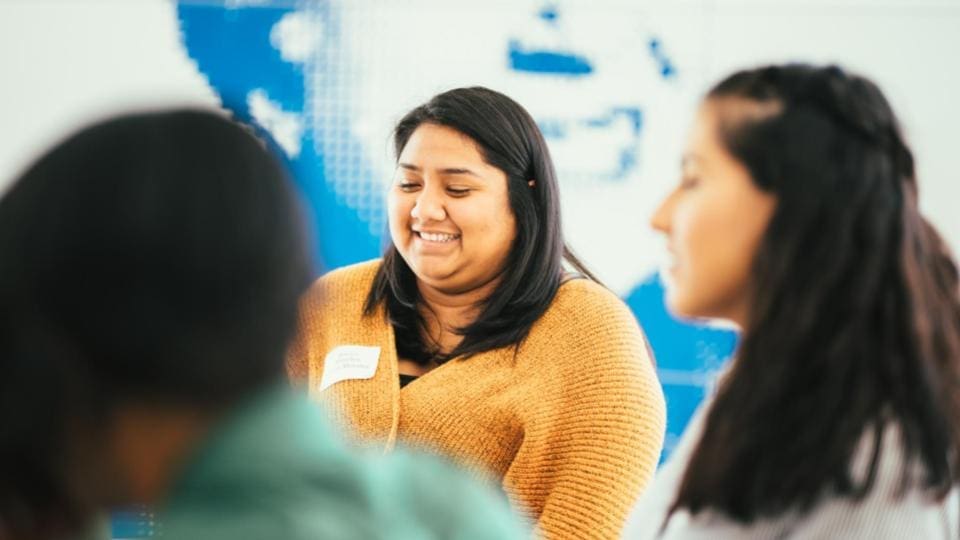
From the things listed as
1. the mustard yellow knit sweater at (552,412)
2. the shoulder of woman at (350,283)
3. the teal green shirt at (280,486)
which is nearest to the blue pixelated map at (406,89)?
the shoulder of woman at (350,283)

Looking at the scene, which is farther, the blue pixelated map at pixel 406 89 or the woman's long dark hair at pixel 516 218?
the blue pixelated map at pixel 406 89

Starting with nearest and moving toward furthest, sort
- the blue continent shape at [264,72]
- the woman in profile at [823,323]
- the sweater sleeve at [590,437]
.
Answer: the woman in profile at [823,323] → the sweater sleeve at [590,437] → the blue continent shape at [264,72]

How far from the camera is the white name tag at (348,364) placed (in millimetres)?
2535

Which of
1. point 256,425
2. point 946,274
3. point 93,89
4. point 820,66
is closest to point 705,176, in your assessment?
point 820,66

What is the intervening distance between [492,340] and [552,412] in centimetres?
24

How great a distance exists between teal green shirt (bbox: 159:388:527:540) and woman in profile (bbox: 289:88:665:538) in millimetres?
1377

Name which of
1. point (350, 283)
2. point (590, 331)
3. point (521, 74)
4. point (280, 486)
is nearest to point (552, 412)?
point (590, 331)

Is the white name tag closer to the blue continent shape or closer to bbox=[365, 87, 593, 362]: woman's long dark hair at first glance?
bbox=[365, 87, 593, 362]: woman's long dark hair

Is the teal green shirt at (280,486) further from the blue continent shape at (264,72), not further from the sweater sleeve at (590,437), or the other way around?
the blue continent shape at (264,72)

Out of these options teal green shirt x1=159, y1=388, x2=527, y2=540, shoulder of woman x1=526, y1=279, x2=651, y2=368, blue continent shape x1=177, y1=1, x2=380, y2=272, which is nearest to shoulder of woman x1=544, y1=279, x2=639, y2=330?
shoulder of woman x1=526, y1=279, x2=651, y2=368

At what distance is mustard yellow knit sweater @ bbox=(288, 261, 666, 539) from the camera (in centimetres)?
229

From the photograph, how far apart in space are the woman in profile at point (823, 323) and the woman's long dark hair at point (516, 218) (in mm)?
1155

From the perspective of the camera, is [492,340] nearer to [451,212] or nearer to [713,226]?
[451,212]

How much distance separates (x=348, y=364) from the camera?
2566 mm
